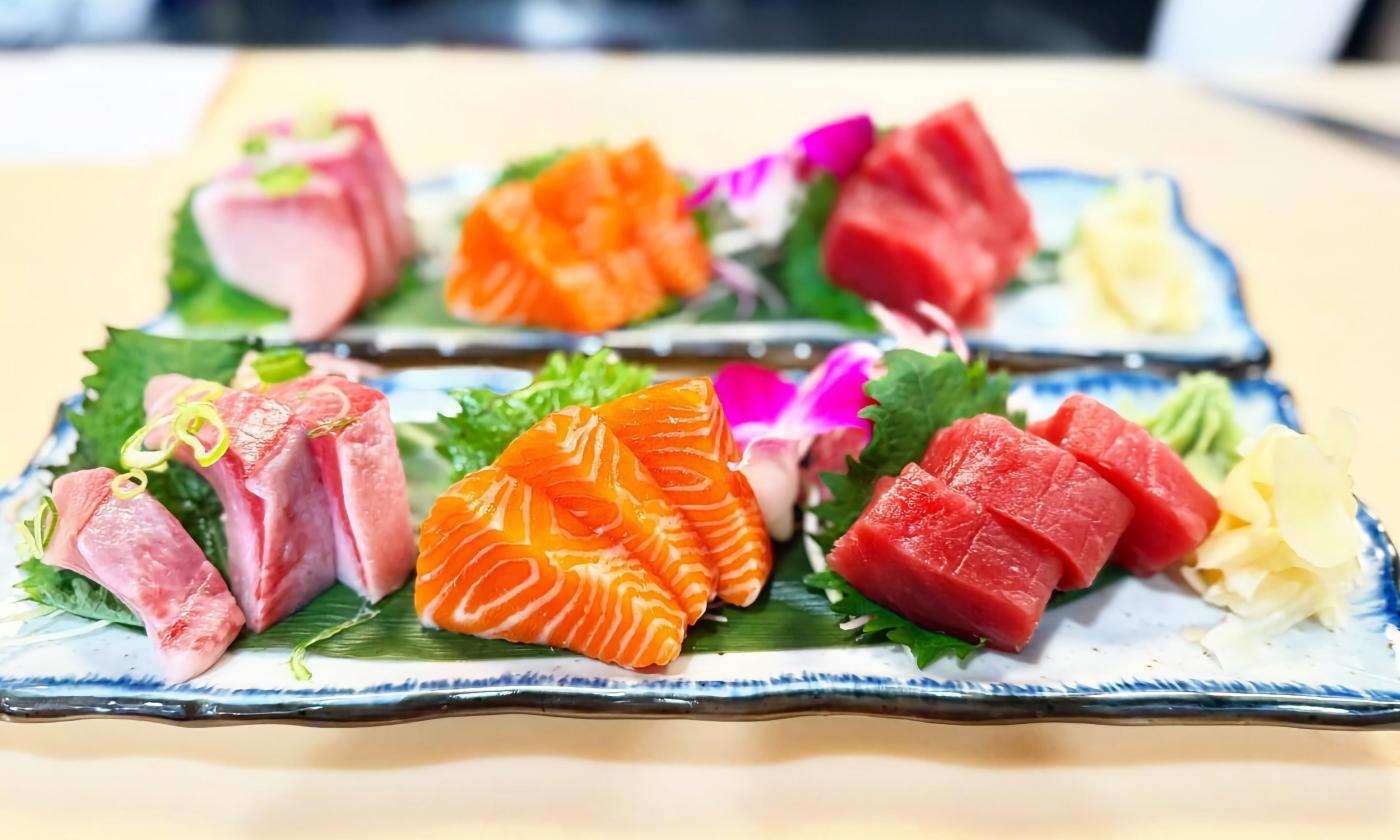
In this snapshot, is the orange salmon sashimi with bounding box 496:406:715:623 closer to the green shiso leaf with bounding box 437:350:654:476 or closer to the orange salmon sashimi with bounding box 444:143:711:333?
the green shiso leaf with bounding box 437:350:654:476

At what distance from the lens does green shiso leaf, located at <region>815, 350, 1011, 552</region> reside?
2.16 m

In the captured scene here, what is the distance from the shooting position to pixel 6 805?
1838 millimetres

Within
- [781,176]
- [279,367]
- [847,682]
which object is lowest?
[847,682]

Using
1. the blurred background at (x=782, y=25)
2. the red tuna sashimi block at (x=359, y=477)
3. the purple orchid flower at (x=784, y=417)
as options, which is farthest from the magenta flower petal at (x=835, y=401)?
the blurred background at (x=782, y=25)

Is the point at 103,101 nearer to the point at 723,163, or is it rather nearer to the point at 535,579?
the point at 723,163

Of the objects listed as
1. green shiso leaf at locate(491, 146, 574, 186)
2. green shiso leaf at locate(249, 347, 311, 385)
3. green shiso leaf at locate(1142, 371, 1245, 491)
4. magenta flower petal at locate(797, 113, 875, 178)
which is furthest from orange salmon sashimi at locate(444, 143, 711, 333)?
green shiso leaf at locate(1142, 371, 1245, 491)

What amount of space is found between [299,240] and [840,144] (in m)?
1.85

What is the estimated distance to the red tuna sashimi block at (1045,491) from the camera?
1.92m

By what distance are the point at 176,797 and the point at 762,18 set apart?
656 cm

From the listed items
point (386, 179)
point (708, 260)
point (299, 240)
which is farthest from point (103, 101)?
point (708, 260)

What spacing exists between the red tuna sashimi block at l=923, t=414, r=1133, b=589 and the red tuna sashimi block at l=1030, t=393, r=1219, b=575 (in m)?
0.04

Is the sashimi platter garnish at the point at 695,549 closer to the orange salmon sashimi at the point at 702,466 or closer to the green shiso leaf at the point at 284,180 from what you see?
the orange salmon sashimi at the point at 702,466

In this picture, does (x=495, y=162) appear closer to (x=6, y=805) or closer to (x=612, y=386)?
(x=612, y=386)

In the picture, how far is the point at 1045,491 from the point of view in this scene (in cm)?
194
